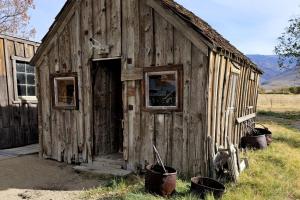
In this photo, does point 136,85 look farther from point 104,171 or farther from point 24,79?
point 24,79

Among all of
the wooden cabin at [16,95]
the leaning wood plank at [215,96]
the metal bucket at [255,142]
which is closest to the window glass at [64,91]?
the wooden cabin at [16,95]

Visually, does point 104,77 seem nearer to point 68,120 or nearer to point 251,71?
point 68,120

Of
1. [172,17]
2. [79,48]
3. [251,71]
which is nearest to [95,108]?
[79,48]

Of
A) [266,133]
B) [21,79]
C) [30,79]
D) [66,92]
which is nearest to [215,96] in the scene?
[66,92]

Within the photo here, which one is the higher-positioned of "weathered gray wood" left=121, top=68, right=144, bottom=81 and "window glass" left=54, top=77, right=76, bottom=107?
"weathered gray wood" left=121, top=68, right=144, bottom=81

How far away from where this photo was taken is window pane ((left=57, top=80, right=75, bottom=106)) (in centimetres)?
923

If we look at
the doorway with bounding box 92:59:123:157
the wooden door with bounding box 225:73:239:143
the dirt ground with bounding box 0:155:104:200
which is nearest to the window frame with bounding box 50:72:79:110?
the doorway with bounding box 92:59:123:157

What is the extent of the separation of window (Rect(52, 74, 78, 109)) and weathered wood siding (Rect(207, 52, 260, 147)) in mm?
4032

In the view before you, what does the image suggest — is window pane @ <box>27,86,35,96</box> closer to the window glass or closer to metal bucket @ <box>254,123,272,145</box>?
the window glass

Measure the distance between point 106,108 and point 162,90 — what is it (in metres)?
2.56

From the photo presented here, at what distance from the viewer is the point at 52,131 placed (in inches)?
385

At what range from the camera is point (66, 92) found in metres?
9.45

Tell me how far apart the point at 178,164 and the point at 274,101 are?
39572mm

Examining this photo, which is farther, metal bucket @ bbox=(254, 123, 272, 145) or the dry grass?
the dry grass
